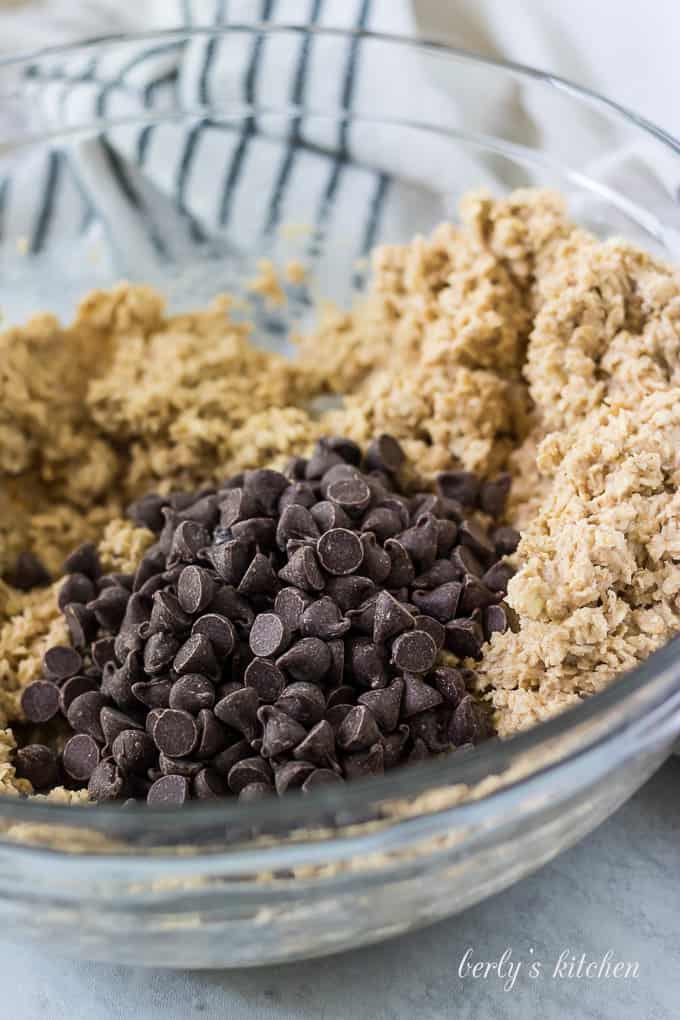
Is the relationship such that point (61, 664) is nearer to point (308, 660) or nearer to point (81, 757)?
point (81, 757)

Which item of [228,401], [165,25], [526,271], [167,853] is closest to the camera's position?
[167,853]

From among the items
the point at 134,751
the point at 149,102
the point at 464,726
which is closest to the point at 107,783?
the point at 134,751

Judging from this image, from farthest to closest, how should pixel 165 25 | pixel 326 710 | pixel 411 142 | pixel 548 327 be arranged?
1. pixel 165 25
2. pixel 411 142
3. pixel 548 327
4. pixel 326 710

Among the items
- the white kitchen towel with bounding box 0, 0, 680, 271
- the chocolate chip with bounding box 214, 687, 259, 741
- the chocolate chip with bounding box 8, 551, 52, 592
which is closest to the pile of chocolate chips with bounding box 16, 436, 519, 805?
the chocolate chip with bounding box 214, 687, 259, 741

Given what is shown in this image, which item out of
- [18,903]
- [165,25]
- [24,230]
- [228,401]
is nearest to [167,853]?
[18,903]

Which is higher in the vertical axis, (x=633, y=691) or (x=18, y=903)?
(x=633, y=691)

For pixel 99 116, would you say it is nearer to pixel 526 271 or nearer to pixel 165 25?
pixel 165 25

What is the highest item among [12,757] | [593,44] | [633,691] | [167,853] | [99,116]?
[593,44]

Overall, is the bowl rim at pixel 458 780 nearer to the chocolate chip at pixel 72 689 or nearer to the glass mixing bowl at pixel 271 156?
the chocolate chip at pixel 72 689
